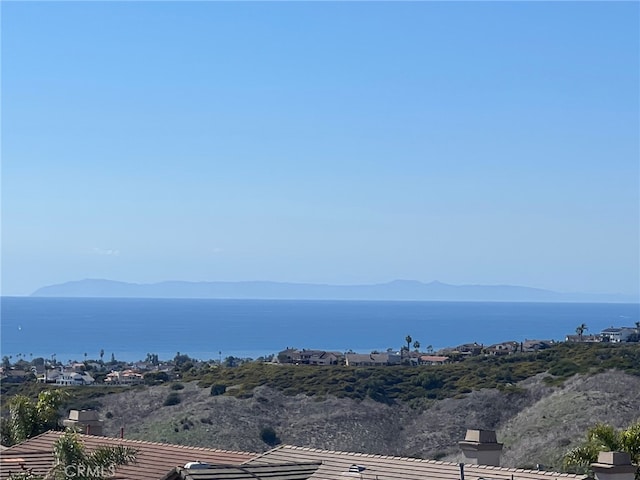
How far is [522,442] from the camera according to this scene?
70312 mm

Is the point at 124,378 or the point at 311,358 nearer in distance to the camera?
the point at 124,378

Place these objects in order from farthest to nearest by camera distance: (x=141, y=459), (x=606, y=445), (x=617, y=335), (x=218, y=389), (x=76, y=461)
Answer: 1. (x=617, y=335)
2. (x=218, y=389)
3. (x=606, y=445)
4. (x=141, y=459)
5. (x=76, y=461)

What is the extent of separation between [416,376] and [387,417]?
12267 mm

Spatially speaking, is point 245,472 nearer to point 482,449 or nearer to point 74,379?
point 482,449

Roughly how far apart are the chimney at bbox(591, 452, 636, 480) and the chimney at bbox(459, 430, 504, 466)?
276 centimetres

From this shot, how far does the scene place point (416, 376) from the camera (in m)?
96.6

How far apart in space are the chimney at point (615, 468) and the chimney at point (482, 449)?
2.76 metres

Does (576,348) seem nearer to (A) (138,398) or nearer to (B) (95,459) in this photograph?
(A) (138,398)

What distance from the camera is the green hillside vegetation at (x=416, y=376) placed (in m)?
88.3

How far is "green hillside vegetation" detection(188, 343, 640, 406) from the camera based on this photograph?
290ft

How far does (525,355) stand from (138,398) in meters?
35.9

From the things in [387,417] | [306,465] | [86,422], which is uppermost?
[86,422]

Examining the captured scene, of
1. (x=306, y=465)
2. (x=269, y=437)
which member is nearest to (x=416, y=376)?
(x=269, y=437)

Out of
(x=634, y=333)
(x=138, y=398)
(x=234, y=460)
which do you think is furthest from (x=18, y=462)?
(x=634, y=333)
